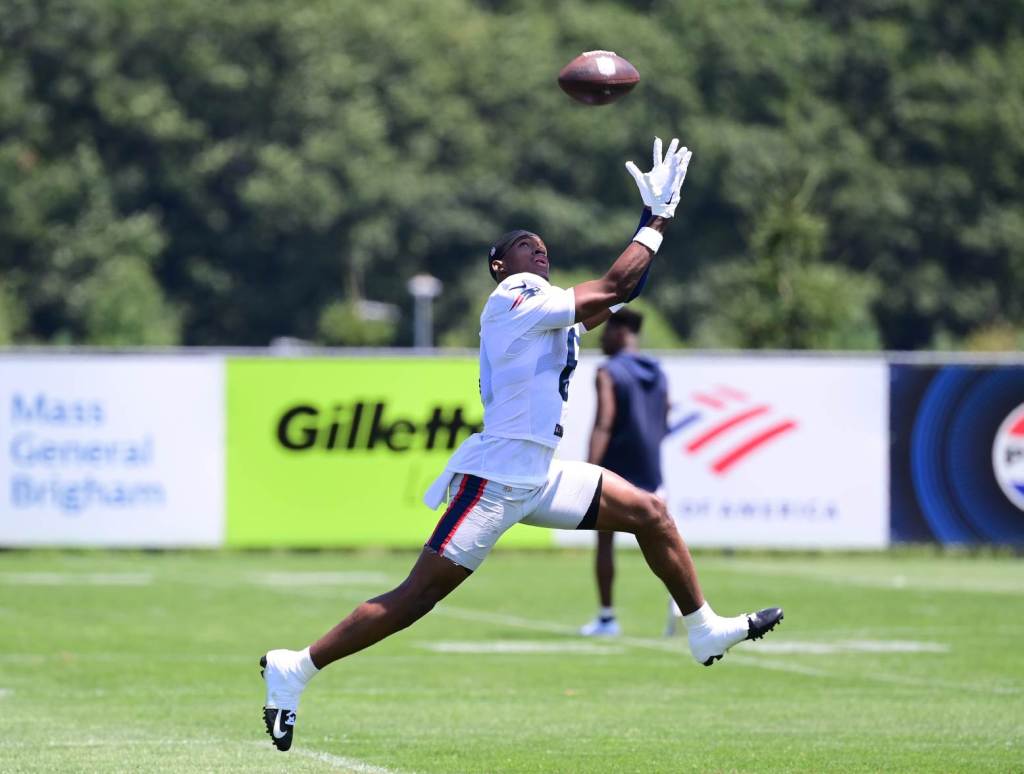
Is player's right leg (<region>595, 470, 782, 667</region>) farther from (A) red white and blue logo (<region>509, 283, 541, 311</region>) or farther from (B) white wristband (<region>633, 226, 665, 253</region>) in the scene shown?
(B) white wristband (<region>633, 226, 665, 253</region>)

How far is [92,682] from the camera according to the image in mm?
12758

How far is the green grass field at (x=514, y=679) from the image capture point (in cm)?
974

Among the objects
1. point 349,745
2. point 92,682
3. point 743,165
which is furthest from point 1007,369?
point 743,165

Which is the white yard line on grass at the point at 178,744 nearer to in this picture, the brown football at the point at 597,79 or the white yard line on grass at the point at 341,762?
the white yard line on grass at the point at 341,762

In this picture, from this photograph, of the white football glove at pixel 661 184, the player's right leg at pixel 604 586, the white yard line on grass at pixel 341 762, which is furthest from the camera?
the player's right leg at pixel 604 586

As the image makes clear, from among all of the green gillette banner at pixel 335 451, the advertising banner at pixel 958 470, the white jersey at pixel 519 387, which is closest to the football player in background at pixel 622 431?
the white jersey at pixel 519 387

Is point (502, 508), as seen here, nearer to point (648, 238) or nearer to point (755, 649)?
point (648, 238)

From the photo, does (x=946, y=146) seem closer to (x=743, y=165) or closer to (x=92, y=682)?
(x=743, y=165)

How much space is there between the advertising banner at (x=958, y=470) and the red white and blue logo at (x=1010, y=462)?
0.01m

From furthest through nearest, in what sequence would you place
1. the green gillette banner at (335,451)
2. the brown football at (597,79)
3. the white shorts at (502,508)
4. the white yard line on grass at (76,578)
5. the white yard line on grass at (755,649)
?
the green gillette banner at (335,451), the white yard line on grass at (76,578), the white yard line on grass at (755,649), the brown football at (597,79), the white shorts at (502,508)

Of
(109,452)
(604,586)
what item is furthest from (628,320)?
(109,452)

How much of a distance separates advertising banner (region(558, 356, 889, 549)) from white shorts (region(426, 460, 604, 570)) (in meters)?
15.6

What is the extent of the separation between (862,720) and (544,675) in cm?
271

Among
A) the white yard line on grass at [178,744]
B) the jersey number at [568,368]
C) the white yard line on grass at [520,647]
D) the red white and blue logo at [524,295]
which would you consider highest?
the red white and blue logo at [524,295]
